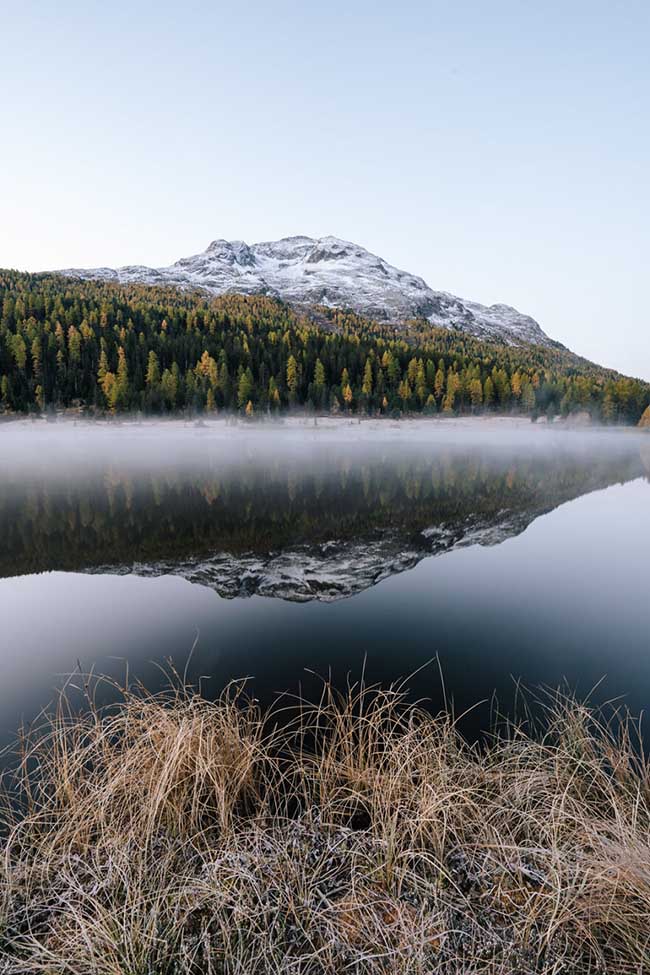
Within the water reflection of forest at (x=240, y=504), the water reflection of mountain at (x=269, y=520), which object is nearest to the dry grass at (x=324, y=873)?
the water reflection of mountain at (x=269, y=520)

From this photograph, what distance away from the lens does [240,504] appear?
85.0 ft

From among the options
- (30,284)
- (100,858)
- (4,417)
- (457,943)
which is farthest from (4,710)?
(30,284)

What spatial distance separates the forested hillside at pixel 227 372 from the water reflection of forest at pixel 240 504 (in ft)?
154

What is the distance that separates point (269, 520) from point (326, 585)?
30.3 ft

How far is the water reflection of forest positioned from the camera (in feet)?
59.4

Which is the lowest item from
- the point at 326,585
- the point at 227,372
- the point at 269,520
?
the point at 326,585

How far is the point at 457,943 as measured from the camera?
3.18 metres

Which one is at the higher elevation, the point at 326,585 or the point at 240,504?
the point at 240,504

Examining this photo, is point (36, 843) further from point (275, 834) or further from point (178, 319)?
point (178, 319)

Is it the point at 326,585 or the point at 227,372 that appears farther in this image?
the point at 227,372

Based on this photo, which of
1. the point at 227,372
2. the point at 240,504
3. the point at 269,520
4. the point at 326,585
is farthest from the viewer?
the point at 227,372

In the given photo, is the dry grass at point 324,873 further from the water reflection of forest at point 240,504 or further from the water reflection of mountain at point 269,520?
the water reflection of forest at point 240,504

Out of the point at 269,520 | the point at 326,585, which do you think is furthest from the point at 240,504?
the point at 326,585

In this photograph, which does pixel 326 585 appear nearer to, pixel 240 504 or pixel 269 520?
pixel 269 520
